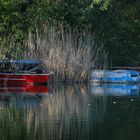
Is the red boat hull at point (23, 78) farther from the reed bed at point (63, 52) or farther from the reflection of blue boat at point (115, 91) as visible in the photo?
the reflection of blue boat at point (115, 91)

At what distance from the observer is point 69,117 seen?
16.5m

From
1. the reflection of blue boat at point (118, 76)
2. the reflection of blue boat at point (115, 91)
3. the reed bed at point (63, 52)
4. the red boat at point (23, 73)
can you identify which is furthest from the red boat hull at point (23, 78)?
the reflection of blue boat at point (118, 76)

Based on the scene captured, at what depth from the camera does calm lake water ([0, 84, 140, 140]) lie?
13355mm

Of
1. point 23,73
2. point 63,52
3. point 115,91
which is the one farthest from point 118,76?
point 115,91

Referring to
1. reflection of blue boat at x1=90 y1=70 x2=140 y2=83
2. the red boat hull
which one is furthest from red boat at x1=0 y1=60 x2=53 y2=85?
reflection of blue boat at x1=90 y1=70 x2=140 y2=83

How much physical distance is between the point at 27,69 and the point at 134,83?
22.6 ft

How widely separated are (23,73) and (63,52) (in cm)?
254

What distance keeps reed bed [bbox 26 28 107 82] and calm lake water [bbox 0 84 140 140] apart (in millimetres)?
8325

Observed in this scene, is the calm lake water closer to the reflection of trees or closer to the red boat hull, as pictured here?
the reflection of trees

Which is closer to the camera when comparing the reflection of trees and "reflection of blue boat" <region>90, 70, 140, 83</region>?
the reflection of trees

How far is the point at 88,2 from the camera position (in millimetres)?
36844

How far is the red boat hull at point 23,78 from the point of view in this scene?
102ft

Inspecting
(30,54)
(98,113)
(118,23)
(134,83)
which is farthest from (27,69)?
(98,113)

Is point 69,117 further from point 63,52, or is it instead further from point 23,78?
point 63,52
